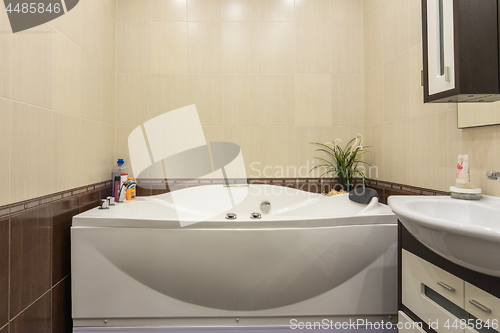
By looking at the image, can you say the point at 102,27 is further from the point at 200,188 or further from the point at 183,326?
the point at 183,326

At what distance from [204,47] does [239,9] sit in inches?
16.7

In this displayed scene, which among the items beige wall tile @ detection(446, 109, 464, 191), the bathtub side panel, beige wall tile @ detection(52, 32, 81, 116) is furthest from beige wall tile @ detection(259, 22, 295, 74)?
the bathtub side panel

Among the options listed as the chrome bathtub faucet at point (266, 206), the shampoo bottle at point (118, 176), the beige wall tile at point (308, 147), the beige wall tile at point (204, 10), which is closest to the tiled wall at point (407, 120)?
the beige wall tile at point (308, 147)

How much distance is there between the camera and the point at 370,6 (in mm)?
1986

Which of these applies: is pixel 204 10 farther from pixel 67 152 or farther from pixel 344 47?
pixel 67 152

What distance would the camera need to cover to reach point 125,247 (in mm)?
1294

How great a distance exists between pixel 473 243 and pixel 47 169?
1.73 metres

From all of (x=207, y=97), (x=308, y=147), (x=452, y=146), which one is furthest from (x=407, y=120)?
(x=207, y=97)

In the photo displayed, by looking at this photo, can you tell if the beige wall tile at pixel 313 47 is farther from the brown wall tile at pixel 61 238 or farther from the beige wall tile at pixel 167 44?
the brown wall tile at pixel 61 238

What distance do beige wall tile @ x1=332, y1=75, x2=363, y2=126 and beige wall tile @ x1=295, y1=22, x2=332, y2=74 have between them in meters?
0.16

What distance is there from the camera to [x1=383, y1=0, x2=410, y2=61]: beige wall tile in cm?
162

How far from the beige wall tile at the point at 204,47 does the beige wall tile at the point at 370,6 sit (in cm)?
120

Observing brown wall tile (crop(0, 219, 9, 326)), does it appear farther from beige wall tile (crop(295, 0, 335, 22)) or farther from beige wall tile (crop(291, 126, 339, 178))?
beige wall tile (crop(295, 0, 335, 22))

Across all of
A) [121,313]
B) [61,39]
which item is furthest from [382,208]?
[61,39]
